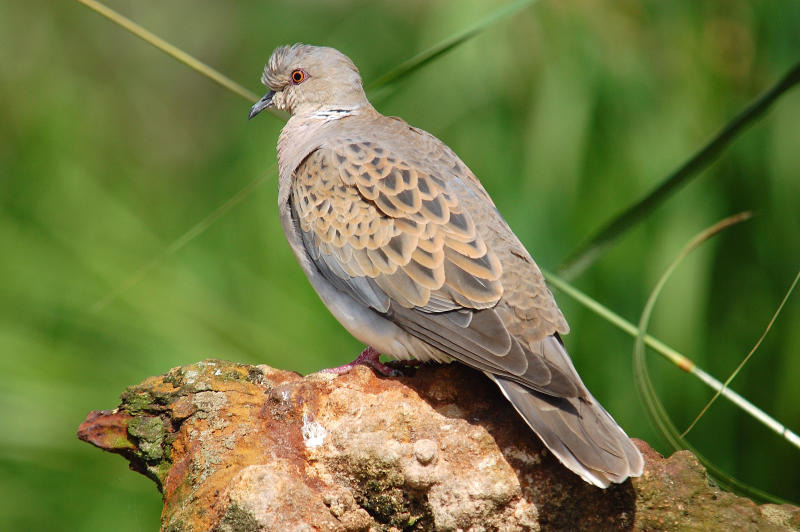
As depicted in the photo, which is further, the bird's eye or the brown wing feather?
the bird's eye

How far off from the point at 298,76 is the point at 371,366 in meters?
1.68

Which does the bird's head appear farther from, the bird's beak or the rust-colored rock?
the rust-colored rock

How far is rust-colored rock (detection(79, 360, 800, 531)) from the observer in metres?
2.72

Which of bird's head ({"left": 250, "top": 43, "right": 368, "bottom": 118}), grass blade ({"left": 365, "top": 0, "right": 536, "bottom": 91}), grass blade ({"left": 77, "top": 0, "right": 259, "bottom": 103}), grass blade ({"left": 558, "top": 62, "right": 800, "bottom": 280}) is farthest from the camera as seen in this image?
bird's head ({"left": 250, "top": 43, "right": 368, "bottom": 118})

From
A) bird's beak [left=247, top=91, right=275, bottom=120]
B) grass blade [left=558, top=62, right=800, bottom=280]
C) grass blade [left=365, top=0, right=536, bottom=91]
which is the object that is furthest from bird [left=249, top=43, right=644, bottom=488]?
grass blade [left=365, top=0, right=536, bottom=91]

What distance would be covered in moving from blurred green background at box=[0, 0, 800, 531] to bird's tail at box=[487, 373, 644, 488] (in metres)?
1.96

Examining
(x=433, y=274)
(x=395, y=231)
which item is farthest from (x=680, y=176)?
(x=395, y=231)

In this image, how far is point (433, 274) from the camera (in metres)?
3.32

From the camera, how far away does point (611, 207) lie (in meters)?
5.25

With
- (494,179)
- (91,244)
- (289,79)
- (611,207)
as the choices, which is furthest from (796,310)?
(91,244)

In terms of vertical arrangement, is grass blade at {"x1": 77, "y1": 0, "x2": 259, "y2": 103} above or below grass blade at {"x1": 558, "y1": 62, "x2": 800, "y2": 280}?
above

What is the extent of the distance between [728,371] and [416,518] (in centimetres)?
288

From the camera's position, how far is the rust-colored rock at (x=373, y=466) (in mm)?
2723

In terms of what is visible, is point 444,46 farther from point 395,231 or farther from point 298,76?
point 298,76
